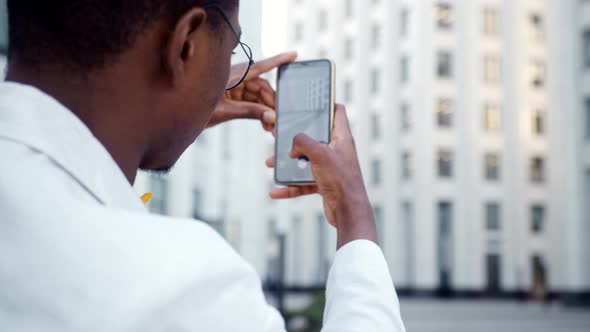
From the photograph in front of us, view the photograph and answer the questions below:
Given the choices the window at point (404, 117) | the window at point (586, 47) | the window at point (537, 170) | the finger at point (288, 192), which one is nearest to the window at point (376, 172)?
the window at point (404, 117)

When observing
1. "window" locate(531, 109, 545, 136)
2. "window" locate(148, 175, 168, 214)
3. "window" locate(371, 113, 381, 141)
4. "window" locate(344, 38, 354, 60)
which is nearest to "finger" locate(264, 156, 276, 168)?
"window" locate(148, 175, 168, 214)

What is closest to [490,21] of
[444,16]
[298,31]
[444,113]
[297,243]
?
[444,16]

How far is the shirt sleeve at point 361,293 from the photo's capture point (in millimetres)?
833

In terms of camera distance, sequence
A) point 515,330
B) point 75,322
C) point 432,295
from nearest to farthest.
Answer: point 75,322
point 515,330
point 432,295

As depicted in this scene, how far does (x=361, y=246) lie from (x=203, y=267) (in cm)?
34

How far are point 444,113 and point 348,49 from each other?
654 cm

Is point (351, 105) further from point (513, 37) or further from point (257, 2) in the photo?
point (257, 2)

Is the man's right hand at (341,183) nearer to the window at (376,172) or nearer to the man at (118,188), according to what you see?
the man at (118,188)

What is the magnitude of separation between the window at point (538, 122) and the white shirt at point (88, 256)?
40.8 meters

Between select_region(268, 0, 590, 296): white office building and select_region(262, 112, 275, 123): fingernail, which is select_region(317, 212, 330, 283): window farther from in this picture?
select_region(262, 112, 275, 123): fingernail

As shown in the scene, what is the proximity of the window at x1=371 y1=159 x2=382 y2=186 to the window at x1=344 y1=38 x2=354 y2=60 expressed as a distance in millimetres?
5901

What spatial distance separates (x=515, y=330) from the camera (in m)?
19.9

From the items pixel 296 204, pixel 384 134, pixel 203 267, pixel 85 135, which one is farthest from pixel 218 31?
pixel 296 204

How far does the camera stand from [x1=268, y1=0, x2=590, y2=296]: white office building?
38.0m
